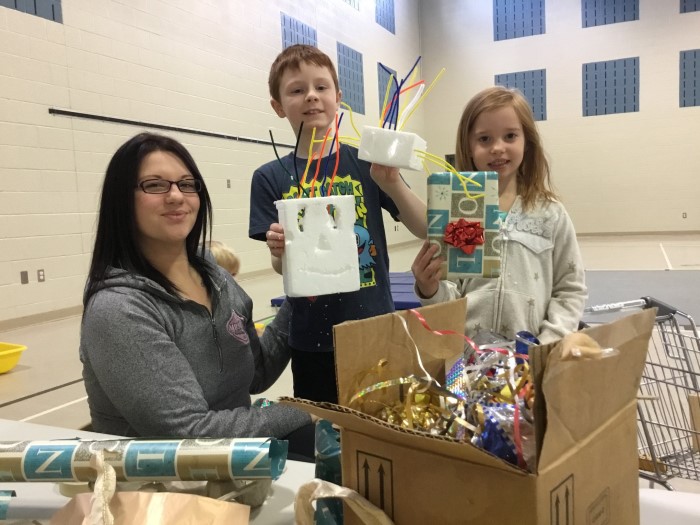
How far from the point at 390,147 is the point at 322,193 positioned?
1.21 ft

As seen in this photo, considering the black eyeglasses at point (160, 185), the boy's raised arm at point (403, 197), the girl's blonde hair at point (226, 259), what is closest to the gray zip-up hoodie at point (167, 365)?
the black eyeglasses at point (160, 185)

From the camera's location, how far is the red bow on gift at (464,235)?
1211mm

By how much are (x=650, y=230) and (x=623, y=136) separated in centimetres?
174

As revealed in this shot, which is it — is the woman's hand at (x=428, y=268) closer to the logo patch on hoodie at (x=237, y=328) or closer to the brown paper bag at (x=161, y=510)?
the logo patch on hoodie at (x=237, y=328)

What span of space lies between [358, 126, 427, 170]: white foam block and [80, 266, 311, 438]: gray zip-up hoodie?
1.56 ft

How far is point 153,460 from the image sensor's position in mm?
737

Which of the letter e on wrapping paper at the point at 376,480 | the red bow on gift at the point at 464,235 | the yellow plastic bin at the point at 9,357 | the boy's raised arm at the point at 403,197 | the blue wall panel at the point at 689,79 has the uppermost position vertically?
the blue wall panel at the point at 689,79

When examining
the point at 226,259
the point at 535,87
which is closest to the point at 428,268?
the point at 226,259

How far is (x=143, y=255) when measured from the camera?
1245 millimetres

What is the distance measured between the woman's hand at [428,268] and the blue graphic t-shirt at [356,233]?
26 cm

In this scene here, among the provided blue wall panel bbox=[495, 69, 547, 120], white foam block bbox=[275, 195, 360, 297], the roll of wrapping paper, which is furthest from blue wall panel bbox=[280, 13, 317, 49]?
the roll of wrapping paper

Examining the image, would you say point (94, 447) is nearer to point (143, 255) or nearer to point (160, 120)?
point (143, 255)

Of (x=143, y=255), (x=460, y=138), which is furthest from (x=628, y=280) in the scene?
(x=143, y=255)

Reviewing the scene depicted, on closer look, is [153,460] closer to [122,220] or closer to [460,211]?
[122,220]
